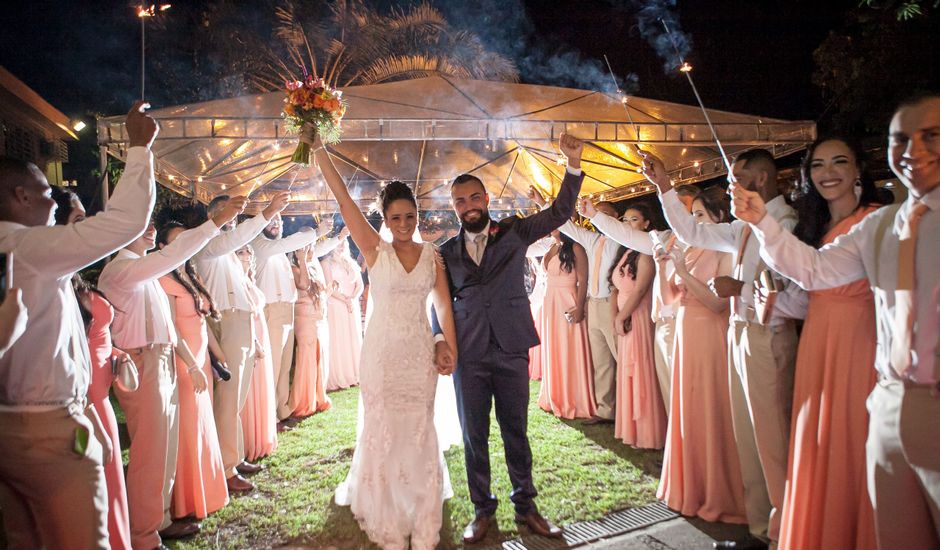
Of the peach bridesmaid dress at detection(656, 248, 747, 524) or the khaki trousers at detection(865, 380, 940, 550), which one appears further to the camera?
the peach bridesmaid dress at detection(656, 248, 747, 524)

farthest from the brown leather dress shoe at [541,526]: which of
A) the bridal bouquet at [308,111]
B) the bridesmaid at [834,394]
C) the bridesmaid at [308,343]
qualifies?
the bridesmaid at [308,343]

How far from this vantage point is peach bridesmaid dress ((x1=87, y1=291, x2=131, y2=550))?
326cm

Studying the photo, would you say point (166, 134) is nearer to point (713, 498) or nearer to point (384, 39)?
point (713, 498)

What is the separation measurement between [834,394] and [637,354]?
3.77 metres

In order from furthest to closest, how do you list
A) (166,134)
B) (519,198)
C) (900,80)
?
(519,198)
(900,80)
(166,134)

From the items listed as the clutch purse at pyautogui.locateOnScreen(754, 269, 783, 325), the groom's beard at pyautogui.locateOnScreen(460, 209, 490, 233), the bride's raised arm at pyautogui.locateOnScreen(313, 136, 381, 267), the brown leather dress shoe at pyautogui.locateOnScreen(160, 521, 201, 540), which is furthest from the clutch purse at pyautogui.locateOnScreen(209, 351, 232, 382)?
the clutch purse at pyautogui.locateOnScreen(754, 269, 783, 325)

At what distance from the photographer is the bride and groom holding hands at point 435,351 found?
4.05m

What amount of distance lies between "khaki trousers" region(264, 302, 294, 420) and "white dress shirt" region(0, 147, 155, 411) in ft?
15.9

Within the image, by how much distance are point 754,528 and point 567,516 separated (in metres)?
1.36

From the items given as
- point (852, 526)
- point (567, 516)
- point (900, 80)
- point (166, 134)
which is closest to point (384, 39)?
point (166, 134)

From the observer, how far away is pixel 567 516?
456cm

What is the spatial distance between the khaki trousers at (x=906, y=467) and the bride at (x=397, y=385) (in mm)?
2577

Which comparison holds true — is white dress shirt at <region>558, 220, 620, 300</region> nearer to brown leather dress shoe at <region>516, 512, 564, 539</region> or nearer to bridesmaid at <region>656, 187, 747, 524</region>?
bridesmaid at <region>656, 187, 747, 524</region>

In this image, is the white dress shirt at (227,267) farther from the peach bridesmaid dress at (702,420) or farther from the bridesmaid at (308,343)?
the peach bridesmaid dress at (702,420)
